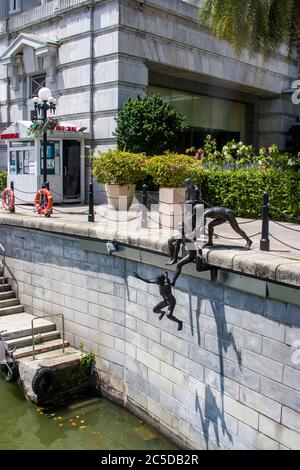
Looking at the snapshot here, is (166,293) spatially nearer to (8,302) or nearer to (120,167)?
(120,167)

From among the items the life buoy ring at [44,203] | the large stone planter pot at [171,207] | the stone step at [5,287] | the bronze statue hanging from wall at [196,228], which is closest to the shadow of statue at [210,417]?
the bronze statue hanging from wall at [196,228]

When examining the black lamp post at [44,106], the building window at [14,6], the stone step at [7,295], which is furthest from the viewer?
the building window at [14,6]

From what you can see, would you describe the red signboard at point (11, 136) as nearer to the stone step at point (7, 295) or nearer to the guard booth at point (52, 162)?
the guard booth at point (52, 162)

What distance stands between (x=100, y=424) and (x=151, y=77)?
1408 cm

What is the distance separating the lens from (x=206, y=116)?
23.3m

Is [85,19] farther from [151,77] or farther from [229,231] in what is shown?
[229,231]

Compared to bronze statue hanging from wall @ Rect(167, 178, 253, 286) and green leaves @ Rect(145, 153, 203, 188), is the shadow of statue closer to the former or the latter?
bronze statue hanging from wall @ Rect(167, 178, 253, 286)

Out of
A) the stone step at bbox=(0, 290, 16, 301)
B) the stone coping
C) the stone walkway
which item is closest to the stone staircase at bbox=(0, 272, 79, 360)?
the stone step at bbox=(0, 290, 16, 301)

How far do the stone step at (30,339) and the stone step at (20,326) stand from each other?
0.33 ft

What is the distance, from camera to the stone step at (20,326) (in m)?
11.5

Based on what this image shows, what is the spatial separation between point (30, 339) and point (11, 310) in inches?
76.3

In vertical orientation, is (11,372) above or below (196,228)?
below

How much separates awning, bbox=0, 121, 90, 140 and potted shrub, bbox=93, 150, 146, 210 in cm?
443

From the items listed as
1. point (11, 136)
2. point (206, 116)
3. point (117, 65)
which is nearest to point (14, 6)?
point (11, 136)
